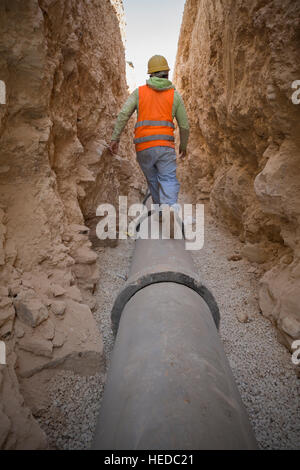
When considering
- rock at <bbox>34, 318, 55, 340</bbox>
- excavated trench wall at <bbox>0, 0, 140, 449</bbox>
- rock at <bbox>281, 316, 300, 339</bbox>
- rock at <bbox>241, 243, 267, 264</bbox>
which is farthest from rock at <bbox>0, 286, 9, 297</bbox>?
rock at <bbox>241, 243, 267, 264</bbox>

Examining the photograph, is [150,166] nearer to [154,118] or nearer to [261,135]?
[154,118]

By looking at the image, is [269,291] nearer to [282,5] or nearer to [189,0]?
[282,5]

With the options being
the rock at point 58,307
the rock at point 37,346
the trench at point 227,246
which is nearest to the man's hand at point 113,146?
the trench at point 227,246

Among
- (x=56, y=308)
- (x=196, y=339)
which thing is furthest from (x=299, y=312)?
(x=56, y=308)

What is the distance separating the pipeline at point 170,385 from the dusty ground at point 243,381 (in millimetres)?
443

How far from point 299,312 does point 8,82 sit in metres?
2.67

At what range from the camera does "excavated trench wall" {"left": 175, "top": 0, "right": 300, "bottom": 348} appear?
2041 mm

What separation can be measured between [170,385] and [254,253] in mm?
2386

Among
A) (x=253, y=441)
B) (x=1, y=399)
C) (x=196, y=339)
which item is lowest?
(x=1, y=399)

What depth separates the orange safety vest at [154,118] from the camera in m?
3.25

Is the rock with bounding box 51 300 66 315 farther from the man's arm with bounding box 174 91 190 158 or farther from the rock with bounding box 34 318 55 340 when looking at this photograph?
the man's arm with bounding box 174 91 190 158

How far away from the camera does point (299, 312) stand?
198 centimetres

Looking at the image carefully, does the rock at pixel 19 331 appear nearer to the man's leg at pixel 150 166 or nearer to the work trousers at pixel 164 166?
the work trousers at pixel 164 166

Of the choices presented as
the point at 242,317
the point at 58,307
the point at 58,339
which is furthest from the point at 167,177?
the point at 58,339
